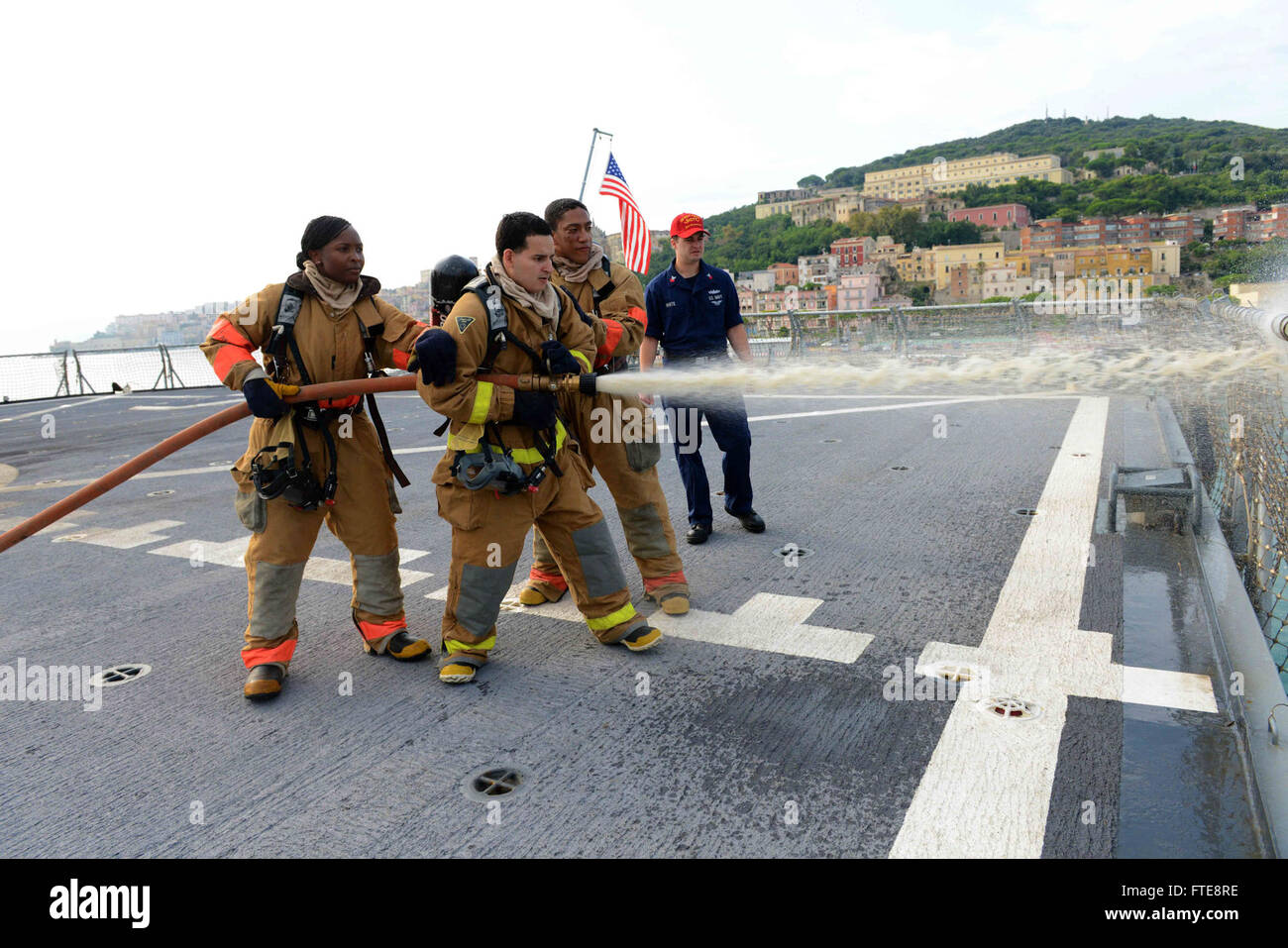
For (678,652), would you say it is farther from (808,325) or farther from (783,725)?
(808,325)

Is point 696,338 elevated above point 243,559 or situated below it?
above

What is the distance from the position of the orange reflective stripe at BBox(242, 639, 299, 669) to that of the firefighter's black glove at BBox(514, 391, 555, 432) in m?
1.42

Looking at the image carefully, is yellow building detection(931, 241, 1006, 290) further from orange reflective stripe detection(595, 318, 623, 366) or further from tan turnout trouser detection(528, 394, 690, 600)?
orange reflective stripe detection(595, 318, 623, 366)

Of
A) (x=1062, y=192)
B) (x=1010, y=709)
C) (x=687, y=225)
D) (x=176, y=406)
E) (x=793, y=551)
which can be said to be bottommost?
(x=1010, y=709)

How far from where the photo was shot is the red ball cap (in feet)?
17.6

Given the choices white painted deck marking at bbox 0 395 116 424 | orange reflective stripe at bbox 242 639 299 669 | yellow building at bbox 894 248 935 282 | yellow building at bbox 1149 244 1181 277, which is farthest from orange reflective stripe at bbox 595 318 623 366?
yellow building at bbox 894 248 935 282

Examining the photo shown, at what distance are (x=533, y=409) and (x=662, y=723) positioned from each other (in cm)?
137

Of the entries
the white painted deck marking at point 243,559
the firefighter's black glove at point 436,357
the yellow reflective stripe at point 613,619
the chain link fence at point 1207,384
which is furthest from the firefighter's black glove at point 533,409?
the chain link fence at point 1207,384

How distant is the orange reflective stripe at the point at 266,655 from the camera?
354 centimetres

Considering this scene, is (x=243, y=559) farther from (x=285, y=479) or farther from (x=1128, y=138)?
(x=1128, y=138)

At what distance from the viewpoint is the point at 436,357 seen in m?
3.21

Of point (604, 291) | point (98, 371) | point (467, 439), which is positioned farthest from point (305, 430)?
point (98, 371)

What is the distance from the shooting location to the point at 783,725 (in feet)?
9.99

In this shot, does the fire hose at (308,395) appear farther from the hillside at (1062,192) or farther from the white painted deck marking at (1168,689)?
the hillside at (1062,192)
